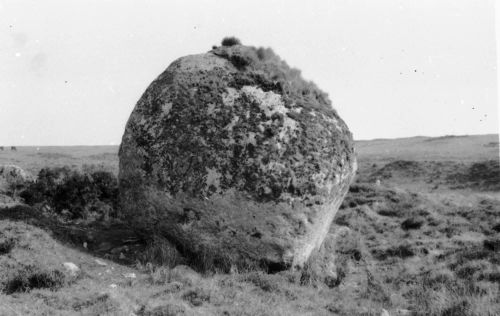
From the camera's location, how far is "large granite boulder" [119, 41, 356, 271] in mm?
8992

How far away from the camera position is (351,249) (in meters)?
12.1

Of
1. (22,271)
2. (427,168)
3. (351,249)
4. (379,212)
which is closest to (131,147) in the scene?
(22,271)

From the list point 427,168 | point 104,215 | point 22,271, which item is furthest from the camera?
point 427,168

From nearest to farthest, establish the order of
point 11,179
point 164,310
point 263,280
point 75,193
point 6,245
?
point 164,310
point 263,280
point 6,245
point 75,193
point 11,179

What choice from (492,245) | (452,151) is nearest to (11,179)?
(492,245)

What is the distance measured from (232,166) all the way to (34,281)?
3.79 m

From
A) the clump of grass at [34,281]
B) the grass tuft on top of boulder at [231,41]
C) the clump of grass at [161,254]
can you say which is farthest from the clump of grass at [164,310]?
the grass tuft on top of boulder at [231,41]

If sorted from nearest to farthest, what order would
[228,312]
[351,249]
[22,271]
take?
[228,312], [22,271], [351,249]

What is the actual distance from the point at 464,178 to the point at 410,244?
838 inches

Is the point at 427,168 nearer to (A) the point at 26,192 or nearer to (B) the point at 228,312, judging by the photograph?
(A) the point at 26,192

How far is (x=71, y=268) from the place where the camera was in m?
8.13

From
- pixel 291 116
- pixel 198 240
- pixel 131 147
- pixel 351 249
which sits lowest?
pixel 351 249

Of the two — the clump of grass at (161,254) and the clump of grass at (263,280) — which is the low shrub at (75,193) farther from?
the clump of grass at (263,280)

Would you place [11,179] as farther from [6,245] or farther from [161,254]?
[161,254]
